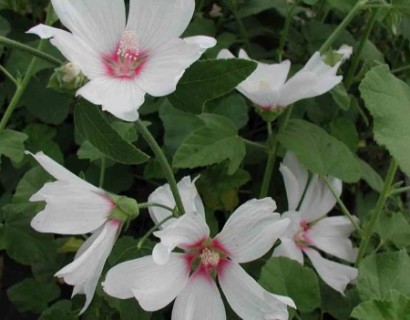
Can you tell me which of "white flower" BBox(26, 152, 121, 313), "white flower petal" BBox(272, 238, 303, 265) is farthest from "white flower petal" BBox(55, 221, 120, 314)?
"white flower petal" BBox(272, 238, 303, 265)

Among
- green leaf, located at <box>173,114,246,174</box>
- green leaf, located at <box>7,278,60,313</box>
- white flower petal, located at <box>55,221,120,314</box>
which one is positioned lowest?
green leaf, located at <box>7,278,60,313</box>

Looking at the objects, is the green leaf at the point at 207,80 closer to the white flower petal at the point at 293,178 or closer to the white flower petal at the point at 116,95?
the white flower petal at the point at 116,95

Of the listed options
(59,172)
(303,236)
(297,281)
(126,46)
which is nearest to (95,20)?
(126,46)

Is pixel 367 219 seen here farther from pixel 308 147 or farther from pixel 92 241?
pixel 92 241

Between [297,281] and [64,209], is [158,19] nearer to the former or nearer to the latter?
[64,209]

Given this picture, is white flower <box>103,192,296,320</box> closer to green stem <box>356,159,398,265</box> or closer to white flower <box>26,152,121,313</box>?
white flower <box>26,152,121,313</box>

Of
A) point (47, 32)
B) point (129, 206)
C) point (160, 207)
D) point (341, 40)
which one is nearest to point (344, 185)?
point (341, 40)

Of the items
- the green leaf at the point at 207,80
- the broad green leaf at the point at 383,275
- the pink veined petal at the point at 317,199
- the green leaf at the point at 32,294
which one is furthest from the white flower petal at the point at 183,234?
the green leaf at the point at 32,294
